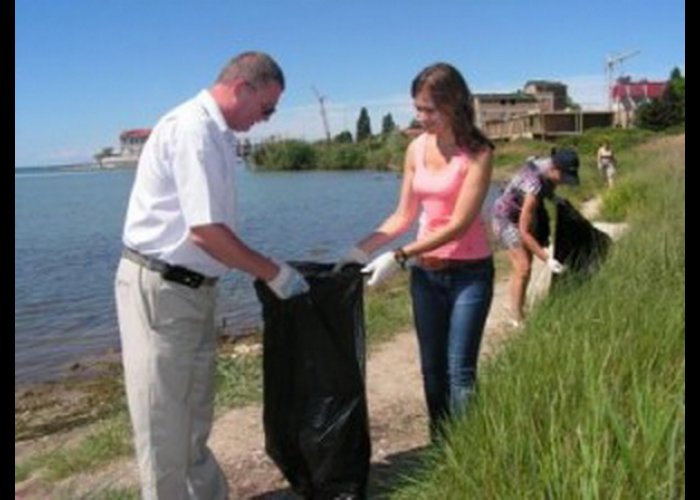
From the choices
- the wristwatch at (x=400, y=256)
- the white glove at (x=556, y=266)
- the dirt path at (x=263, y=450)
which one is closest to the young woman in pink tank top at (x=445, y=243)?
the wristwatch at (x=400, y=256)

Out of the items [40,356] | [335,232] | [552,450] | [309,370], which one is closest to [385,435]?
[309,370]

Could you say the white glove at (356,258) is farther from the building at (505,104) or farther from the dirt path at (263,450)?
the building at (505,104)

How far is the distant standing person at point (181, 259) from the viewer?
126 inches

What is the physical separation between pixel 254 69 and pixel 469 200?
1.04 meters

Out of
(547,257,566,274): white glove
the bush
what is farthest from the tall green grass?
the bush

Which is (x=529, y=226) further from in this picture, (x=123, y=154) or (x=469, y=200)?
(x=123, y=154)

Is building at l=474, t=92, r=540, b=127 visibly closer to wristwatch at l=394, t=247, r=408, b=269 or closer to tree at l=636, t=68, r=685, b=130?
tree at l=636, t=68, r=685, b=130

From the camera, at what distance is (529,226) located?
6758 millimetres

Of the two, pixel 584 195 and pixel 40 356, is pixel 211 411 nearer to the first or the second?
pixel 40 356

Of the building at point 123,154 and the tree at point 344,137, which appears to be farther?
the building at point 123,154

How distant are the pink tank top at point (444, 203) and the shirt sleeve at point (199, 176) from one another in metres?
1.01

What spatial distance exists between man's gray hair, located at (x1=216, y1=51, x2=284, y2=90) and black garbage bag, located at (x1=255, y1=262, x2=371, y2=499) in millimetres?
854

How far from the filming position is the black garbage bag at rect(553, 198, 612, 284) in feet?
20.8

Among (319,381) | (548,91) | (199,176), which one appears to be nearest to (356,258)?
(319,381)
